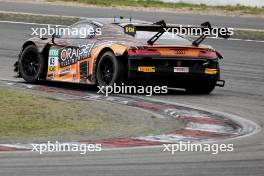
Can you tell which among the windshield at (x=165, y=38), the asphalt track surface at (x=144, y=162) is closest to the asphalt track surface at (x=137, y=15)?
the windshield at (x=165, y=38)

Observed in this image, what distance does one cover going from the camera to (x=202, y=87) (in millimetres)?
16391

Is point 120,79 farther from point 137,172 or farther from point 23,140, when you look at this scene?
point 137,172

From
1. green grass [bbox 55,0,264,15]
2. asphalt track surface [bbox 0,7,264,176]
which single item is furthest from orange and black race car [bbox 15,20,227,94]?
green grass [bbox 55,0,264,15]

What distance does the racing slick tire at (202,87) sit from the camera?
16.3 m

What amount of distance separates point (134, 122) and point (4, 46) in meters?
10.9

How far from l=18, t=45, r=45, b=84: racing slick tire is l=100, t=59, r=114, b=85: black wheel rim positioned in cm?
144

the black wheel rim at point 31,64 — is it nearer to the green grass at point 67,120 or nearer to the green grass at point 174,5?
the green grass at point 67,120

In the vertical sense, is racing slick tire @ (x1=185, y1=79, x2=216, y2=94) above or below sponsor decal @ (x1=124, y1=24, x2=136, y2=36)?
below

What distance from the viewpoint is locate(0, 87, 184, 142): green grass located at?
36.9 ft

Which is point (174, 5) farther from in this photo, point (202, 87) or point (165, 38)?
point (165, 38)

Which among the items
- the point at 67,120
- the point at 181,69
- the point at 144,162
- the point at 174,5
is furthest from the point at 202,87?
the point at 174,5

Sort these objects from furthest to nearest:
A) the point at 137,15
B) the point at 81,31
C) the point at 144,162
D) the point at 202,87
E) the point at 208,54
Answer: the point at 137,15
the point at 81,31
the point at 202,87
the point at 208,54
the point at 144,162

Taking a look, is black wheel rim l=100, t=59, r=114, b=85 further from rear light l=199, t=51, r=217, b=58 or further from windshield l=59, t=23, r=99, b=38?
rear light l=199, t=51, r=217, b=58

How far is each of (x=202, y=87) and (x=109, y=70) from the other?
1676 millimetres
